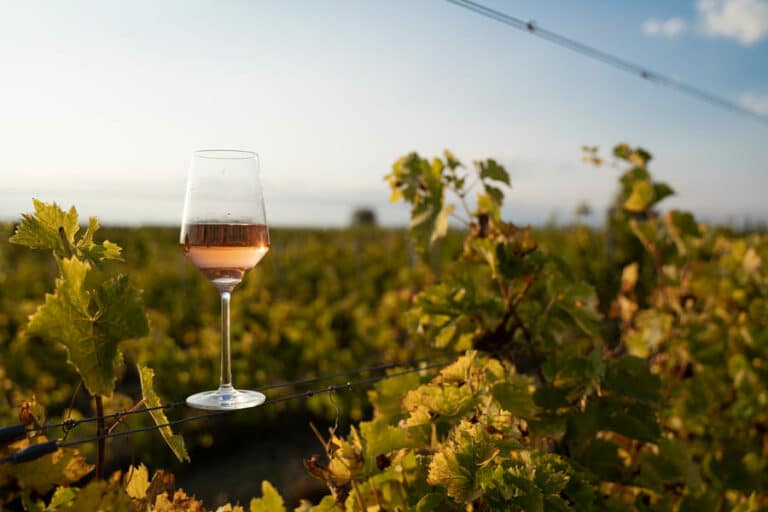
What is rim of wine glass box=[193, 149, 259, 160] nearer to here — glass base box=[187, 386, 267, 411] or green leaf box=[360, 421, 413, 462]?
glass base box=[187, 386, 267, 411]

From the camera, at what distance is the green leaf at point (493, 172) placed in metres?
2.11

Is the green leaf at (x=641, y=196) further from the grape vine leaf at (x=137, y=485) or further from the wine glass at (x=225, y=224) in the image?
the grape vine leaf at (x=137, y=485)

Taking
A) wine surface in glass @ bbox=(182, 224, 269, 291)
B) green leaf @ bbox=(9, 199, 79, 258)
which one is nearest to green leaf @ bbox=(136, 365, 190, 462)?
green leaf @ bbox=(9, 199, 79, 258)

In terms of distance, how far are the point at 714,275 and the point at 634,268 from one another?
2.54 meters

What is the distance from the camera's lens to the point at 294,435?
6.79m

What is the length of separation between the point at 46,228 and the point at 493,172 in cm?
132

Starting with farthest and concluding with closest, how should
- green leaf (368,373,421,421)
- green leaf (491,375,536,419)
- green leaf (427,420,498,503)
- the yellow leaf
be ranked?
the yellow leaf → green leaf (368,373,421,421) → green leaf (491,375,536,419) → green leaf (427,420,498,503)

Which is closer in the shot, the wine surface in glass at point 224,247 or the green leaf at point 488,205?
the wine surface in glass at point 224,247

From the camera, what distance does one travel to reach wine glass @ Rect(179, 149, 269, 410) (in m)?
1.43

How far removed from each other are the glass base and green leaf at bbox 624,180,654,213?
8.06 feet

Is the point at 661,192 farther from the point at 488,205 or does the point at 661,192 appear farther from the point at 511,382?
the point at 511,382

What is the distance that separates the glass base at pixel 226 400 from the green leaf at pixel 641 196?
8.06 ft

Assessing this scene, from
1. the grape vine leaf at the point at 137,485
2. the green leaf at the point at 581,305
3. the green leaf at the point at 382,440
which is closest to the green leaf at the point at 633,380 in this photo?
the green leaf at the point at 581,305

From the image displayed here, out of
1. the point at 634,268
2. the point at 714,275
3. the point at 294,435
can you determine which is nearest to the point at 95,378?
the point at 634,268
